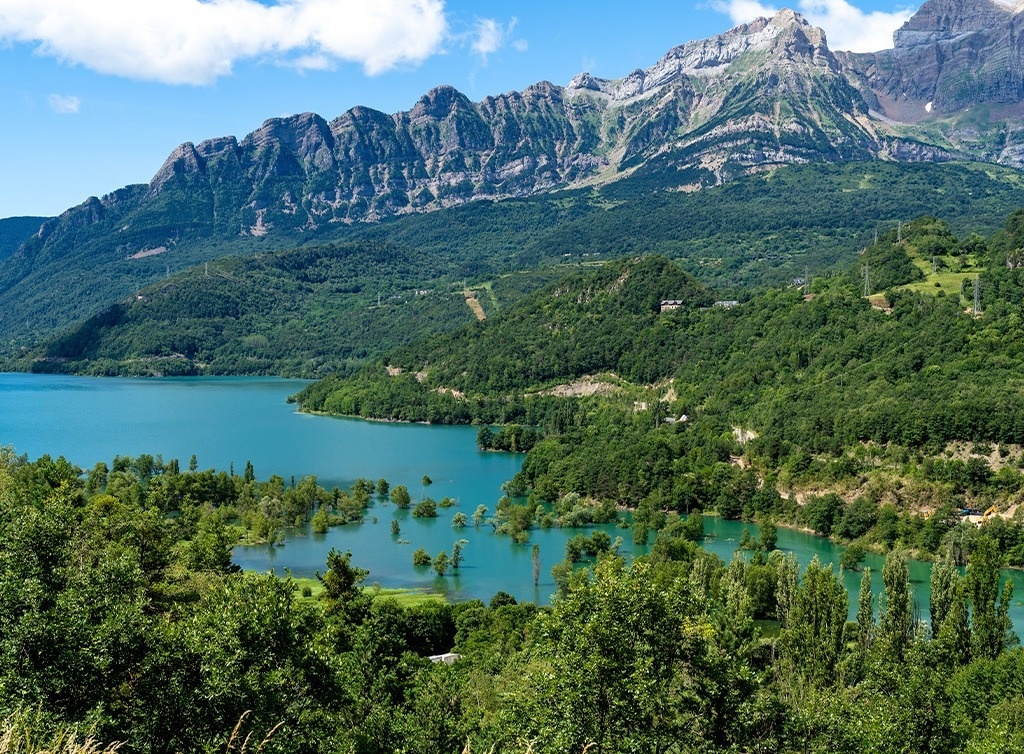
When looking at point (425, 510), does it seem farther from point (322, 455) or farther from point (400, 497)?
point (322, 455)

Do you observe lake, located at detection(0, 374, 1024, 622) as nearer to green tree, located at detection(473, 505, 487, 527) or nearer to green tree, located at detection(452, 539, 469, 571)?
green tree, located at detection(452, 539, 469, 571)

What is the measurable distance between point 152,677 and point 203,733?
1330mm

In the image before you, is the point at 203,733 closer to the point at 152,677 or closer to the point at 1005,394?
the point at 152,677

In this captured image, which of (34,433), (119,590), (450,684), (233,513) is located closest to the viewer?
(119,590)

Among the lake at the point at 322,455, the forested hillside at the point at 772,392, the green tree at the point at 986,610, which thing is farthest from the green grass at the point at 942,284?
the green tree at the point at 986,610

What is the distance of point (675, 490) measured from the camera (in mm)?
69750

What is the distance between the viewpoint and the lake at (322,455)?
56.5 meters

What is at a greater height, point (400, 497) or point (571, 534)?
point (400, 497)

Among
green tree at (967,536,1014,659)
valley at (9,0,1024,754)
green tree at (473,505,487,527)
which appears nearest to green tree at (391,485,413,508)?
valley at (9,0,1024,754)

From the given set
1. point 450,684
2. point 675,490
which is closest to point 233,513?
point 675,490

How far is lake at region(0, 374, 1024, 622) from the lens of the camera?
56500mm

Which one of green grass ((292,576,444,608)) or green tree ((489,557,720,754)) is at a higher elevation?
green tree ((489,557,720,754))

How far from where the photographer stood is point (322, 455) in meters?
93.6

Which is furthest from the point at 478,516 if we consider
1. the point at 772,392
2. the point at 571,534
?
the point at 772,392
